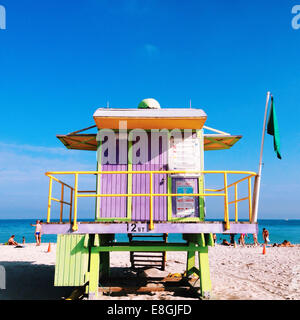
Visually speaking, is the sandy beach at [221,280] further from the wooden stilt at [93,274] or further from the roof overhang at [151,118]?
the roof overhang at [151,118]

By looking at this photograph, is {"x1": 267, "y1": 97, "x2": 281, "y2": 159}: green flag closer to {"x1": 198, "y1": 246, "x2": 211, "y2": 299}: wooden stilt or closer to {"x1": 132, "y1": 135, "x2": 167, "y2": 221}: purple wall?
{"x1": 132, "y1": 135, "x2": 167, "y2": 221}: purple wall

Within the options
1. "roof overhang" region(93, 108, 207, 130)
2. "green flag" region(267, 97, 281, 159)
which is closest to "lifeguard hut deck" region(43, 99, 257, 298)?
"roof overhang" region(93, 108, 207, 130)

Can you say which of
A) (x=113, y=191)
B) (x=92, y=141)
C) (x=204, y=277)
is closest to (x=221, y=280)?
(x=204, y=277)

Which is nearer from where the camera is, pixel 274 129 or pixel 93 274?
pixel 93 274

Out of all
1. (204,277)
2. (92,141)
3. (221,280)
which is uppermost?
(92,141)

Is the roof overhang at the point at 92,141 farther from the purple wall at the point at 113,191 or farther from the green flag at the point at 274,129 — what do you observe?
the purple wall at the point at 113,191

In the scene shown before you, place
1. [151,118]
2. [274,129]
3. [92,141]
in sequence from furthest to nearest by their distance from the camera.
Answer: [92,141], [274,129], [151,118]

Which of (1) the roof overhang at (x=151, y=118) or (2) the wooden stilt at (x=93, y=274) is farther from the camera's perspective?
(1) the roof overhang at (x=151, y=118)

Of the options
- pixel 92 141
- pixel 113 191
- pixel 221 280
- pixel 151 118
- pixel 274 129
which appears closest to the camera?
pixel 151 118

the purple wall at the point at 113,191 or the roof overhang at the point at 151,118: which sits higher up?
the roof overhang at the point at 151,118

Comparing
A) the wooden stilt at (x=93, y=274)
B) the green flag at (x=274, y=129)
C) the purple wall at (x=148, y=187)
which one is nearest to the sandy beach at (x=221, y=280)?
the wooden stilt at (x=93, y=274)

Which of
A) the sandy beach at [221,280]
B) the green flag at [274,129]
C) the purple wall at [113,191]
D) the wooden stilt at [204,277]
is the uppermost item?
the green flag at [274,129]

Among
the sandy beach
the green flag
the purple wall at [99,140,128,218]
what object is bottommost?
the sandy beach

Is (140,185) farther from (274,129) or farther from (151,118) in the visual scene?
(274,129)
